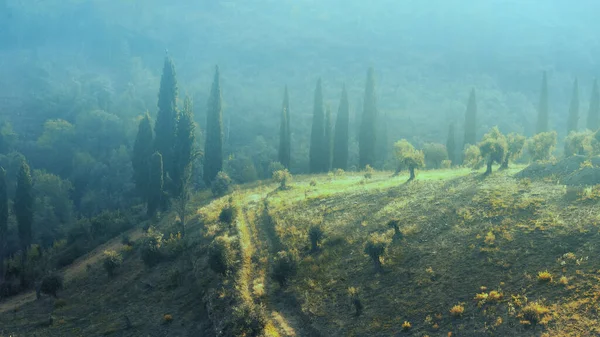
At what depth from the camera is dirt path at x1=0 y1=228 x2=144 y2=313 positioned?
41188 mm

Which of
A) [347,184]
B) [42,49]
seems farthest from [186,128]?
[42,49]

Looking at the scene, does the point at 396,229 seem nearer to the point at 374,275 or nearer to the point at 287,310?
the point at 374,275

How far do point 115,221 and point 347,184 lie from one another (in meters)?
28.0

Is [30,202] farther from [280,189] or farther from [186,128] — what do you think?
[280,189]

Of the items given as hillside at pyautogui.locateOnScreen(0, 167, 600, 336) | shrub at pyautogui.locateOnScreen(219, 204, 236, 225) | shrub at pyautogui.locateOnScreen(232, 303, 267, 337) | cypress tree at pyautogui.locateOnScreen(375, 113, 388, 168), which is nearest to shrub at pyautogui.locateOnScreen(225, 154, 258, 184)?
cypress tree at pyautogui.locateOnScreen(375, 113, 388, 168)

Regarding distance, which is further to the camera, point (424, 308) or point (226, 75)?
point (226, 75)

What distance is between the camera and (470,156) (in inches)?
2442

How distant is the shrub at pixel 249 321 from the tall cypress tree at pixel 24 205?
4915 centimetres

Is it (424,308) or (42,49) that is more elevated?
(42,49)

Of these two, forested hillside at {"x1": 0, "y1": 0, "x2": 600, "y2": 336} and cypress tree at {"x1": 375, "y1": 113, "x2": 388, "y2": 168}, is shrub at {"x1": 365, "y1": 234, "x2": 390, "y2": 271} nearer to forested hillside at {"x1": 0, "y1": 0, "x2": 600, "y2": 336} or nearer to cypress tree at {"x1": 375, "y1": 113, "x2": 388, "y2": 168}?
forested hillside at {"x1": 0, "y1": 0, "x2": 600, "y2": 336}

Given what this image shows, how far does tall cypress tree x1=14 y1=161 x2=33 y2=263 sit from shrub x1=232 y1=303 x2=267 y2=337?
49.2m

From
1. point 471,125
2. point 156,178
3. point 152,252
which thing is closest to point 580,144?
point 471,125

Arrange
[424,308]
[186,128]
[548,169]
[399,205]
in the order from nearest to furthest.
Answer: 1. [424,308]
2. [399,205]
3. [548,169]
4. [186,128]

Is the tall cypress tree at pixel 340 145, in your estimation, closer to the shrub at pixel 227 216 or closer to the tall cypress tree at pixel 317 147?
the tall cypress tree at pixel 317 147
